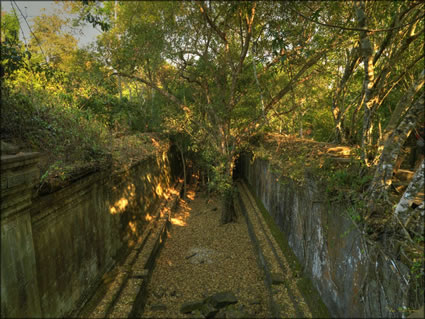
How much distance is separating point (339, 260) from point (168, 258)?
216 inches

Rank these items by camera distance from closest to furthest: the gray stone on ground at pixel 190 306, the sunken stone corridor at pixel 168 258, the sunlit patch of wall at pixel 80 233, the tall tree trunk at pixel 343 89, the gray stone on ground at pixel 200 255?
the sunken stone corridor at pixel 168 258 → the sunlit patch of wall at pixel 80 233 → the gray stone on ground at pixel 190 306 → the tall tree trunk at pixel 343 89 → the gray stone on ground at pixel 200 255

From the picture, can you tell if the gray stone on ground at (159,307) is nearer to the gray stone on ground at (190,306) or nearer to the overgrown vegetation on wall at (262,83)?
the gray stone on ground at (190,306)

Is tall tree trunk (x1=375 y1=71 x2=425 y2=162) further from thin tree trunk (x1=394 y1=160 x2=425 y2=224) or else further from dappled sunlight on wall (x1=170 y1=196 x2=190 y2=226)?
dappled sunlight on wall (x1=170 y1=196 x2=190 y2=226)

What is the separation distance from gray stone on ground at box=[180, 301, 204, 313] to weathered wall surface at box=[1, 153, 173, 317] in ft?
6.46

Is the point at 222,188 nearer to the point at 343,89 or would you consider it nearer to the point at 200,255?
the point at 200,255

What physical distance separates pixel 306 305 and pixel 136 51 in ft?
28.2

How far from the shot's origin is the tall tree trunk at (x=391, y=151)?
3.55 metres

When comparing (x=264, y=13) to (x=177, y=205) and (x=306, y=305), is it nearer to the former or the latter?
(x=306, y=305)

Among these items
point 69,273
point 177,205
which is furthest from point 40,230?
point 177,205

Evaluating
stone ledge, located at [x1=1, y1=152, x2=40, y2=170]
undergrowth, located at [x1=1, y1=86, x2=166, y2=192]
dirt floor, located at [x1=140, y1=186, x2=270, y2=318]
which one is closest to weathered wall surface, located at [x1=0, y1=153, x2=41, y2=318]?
stone ledge, located at [x1=1, y1=152, x2=40, y2=170]

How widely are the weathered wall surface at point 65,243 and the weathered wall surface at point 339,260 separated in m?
4.39

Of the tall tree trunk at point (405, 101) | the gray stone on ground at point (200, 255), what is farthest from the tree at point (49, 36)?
the tall tree trunk at point (405, 101)

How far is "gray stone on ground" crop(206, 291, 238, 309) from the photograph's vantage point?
586 centimetres

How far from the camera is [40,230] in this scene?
3.86m
